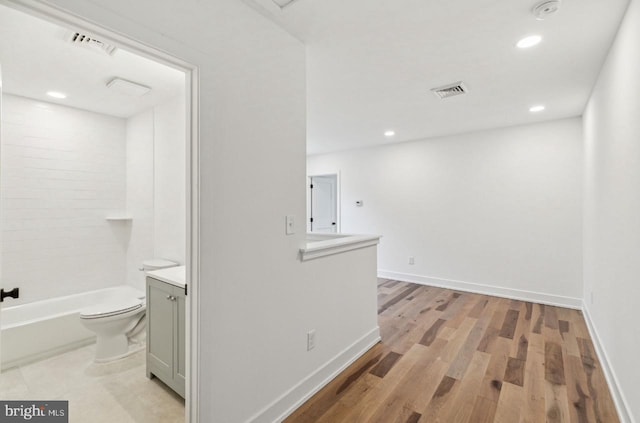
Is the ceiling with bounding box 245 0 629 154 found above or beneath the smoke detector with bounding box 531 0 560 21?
above

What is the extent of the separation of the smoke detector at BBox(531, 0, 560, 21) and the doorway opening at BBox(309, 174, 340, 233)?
496 cm

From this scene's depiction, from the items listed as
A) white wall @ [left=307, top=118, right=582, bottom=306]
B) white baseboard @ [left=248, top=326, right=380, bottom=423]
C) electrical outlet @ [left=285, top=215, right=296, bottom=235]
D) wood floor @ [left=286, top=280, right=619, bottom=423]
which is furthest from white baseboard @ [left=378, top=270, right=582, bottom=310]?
electrical outlet @ [left=285, top=215, right=296, bottom=235]

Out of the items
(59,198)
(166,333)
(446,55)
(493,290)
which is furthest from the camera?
(493,290)

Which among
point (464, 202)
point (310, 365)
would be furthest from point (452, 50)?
point (464, 202)

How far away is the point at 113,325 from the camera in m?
2.57

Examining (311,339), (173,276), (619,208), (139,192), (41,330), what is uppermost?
(139,192)

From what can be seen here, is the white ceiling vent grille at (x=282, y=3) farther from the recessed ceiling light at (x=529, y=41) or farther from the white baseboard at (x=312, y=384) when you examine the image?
the white baseboard at (x=312, y=384)

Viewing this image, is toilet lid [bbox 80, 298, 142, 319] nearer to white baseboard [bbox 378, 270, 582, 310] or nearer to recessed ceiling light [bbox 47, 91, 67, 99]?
recessed ceiling light [bbox 47, 91, 67, 99]

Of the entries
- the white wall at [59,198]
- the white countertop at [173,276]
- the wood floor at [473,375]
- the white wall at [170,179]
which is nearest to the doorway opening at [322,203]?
the wood floor at [473,375]

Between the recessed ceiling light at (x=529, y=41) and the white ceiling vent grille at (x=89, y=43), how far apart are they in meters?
2.84

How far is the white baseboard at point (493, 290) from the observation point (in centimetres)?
391

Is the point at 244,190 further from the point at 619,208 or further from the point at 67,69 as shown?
the point at 619,208

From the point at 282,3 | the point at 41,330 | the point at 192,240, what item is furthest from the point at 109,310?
the point at 282,3

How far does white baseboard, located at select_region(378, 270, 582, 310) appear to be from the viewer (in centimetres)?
391
